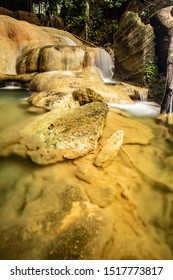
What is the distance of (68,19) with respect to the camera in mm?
15570

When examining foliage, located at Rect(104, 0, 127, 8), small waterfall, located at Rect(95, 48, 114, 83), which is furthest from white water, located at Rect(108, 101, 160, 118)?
foliage, located at Rect(104, 0, 127, 8)

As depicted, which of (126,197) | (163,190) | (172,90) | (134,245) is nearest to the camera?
(134,245)

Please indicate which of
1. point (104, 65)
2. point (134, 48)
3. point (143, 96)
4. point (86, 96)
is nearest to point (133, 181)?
point (86, 96)

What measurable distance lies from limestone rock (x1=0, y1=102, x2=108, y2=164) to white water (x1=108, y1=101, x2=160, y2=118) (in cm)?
246

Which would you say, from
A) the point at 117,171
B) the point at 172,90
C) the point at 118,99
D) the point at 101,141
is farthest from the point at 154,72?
the point at 117,171

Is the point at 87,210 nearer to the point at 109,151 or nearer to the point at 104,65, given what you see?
the point at 109,151

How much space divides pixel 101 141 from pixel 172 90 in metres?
2.81

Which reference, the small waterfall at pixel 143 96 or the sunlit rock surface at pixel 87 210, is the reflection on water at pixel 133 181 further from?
the small waterfall at pixel 143 96

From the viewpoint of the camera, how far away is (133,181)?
2.82 m

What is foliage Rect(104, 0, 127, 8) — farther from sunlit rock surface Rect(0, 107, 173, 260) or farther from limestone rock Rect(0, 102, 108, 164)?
sunlit rock surface Rect(0, 107, 173, 260)

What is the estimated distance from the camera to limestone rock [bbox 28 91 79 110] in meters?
5.32

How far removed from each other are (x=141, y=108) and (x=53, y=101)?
2874 millimetres

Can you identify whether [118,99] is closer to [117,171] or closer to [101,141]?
[101,141]

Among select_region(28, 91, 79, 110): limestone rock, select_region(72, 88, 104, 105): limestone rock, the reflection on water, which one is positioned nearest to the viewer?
the reflection on water
